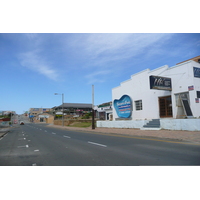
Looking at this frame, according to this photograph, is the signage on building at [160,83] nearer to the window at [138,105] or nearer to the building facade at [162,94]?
the building facade at [162,94]

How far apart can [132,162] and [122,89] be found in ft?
76.3

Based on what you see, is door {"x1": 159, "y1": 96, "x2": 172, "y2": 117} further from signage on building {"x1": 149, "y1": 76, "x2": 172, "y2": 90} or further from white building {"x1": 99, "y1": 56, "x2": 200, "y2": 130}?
signage on building {"x1": 149, "y1": 76, "x2": 172, "y2": 90}

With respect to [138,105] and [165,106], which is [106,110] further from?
[165,106]

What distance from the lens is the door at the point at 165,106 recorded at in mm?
21109

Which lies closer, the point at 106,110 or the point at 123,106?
the point at 123,106

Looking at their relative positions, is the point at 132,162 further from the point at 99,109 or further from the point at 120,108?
the point at 99,109

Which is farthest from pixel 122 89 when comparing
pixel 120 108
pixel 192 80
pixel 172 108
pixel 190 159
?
pixel 190 159

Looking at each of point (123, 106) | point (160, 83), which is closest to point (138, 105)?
point (123, 106)

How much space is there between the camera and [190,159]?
6648mm

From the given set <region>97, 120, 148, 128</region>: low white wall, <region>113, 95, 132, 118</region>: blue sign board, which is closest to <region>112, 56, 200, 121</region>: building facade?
<region>113, 95, 132, 118</region>: blue sign board

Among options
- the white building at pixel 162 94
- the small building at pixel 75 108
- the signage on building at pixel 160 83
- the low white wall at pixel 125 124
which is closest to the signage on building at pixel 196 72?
the white building at pixel 162 94

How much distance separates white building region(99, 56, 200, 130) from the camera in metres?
18.3

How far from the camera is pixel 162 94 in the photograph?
856 inches

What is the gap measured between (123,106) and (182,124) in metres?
13.1
